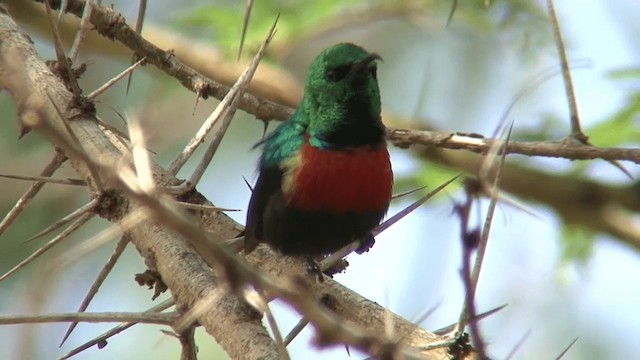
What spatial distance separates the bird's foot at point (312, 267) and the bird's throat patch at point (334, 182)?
28 cm

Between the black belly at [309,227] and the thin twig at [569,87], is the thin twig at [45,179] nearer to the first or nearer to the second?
the black belly at [309,227]

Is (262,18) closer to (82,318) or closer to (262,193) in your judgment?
(262,193)

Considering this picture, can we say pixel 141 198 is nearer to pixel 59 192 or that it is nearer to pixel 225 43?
pixel 225 43

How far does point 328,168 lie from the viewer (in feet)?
13.7

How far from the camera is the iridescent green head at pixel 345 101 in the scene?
14.2 feet

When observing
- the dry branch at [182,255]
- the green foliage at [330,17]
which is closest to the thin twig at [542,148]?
the dry branch at [182,255]

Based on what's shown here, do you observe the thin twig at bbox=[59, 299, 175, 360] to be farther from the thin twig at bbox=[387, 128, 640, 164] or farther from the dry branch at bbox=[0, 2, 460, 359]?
the thin twig at bbox=[387, 128, 640, 164]

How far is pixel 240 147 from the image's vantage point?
10.2 m

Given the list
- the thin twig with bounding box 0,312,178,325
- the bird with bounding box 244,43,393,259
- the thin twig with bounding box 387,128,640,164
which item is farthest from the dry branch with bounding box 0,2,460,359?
the thin twig with bounding box 387,128,640,164

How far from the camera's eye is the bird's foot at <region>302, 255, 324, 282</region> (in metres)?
3.30

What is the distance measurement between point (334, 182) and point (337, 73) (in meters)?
0.57

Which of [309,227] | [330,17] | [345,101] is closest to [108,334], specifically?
[309,227]

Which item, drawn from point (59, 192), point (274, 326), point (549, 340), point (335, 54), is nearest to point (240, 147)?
point (59, 192)

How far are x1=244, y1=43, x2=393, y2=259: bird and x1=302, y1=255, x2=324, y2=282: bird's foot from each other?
13 cm
